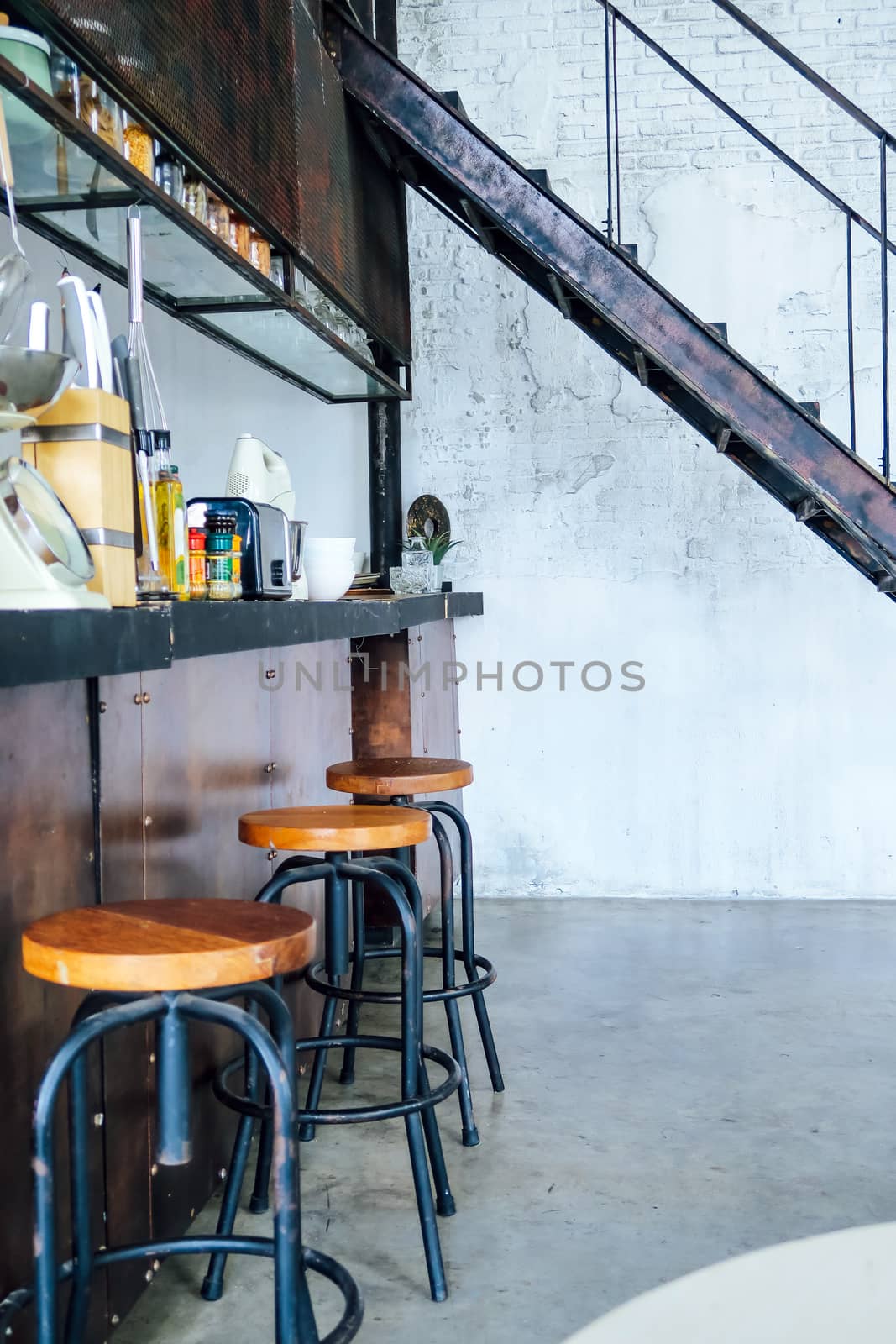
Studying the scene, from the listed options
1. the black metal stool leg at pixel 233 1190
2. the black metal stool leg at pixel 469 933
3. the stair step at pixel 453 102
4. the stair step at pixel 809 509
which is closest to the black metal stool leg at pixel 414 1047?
the black metal stool leg at pixel 233 1190

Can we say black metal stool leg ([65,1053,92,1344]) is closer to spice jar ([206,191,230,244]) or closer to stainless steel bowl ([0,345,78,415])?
stainless steel bowl ([0,345,78,415])

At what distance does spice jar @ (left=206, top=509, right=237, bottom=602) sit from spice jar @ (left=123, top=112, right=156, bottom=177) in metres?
0.76

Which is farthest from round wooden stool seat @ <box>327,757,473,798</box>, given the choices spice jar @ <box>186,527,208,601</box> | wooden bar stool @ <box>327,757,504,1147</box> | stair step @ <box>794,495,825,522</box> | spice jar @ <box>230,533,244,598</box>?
stair step @ <box>794,495,825,522</box>

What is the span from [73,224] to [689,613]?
2.85 m

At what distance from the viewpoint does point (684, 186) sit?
4.78 meters

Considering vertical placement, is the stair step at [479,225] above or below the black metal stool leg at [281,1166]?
above

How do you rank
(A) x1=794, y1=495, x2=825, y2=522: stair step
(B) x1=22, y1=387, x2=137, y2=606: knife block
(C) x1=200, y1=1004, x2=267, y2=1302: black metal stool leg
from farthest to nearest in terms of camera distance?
(A) x1=794, y1=495, x2=825, y2=522: stair step → (C) x1=200, y1=1004, x2=267, y2=1302: black metal stool leg → (B) x1=22, y1=387, x2=137, y2=606: knife block

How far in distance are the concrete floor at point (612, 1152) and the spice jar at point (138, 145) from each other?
208 centimetres

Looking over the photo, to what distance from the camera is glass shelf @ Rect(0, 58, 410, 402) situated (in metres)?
2.28

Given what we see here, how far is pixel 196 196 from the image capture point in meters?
2.84

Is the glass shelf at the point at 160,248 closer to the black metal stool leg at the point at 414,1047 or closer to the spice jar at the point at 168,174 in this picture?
the spice jar at the point at 168,174

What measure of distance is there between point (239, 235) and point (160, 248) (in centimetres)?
21

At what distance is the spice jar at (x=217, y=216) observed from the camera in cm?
291

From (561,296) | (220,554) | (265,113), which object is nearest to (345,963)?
(220,554)
